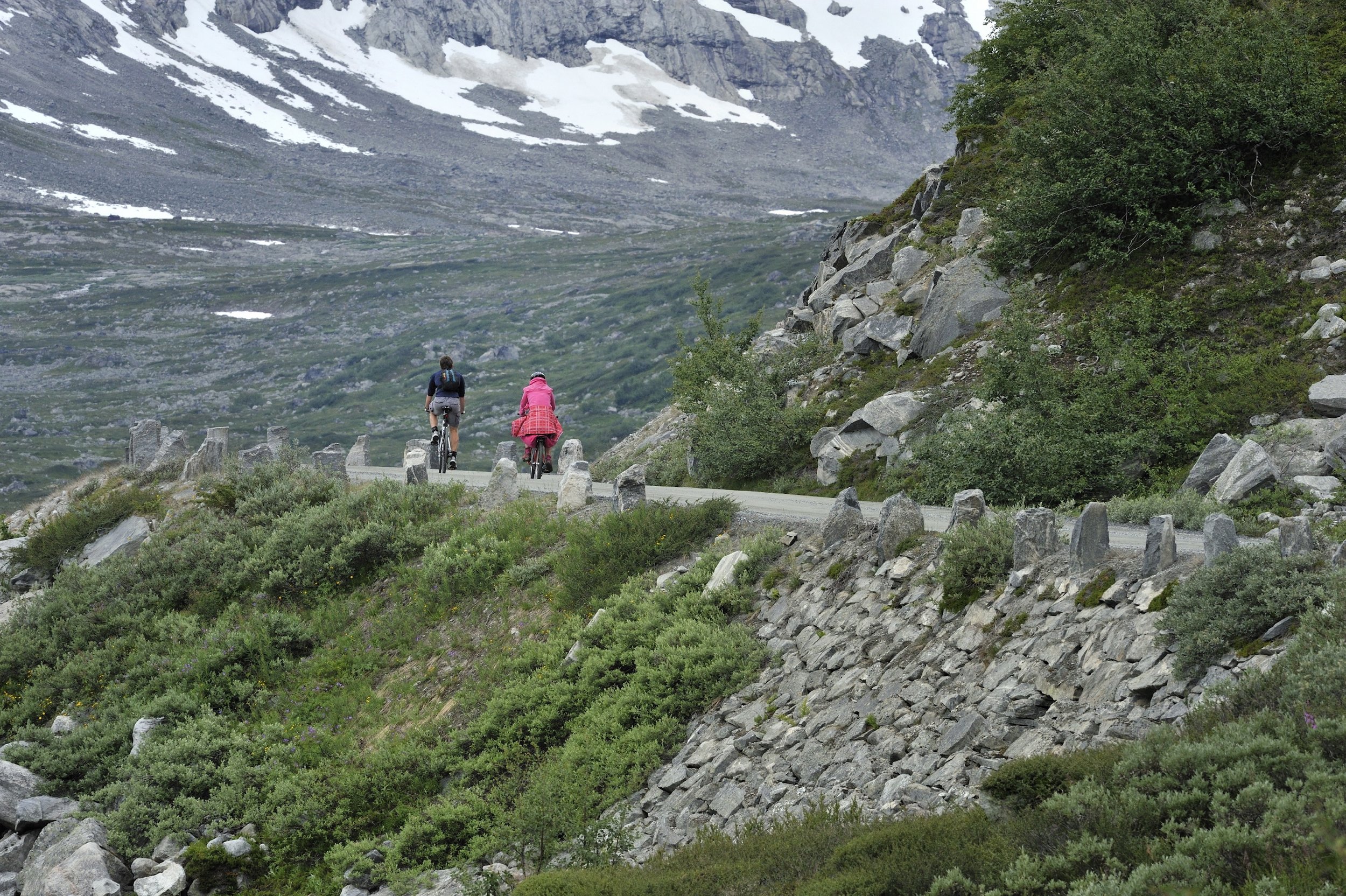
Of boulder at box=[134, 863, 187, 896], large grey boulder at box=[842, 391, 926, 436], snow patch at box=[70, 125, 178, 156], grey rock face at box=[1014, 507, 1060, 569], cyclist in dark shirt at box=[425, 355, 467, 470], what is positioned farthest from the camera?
snow patch at box=[70, 125, 178, 156]

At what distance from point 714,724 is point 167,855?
22.7 feet

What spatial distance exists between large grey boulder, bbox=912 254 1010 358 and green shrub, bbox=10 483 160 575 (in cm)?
1792

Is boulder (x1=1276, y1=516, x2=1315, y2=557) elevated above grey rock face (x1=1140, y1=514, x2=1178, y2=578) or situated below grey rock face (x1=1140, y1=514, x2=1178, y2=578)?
above

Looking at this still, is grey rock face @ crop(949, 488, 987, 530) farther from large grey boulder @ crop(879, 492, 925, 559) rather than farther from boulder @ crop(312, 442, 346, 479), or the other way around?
boulder @ crop(312, 442, 346, 479)

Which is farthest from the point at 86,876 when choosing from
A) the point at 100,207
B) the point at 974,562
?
the point at 100,207

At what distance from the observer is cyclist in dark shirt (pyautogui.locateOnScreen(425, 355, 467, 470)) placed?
21.5 m

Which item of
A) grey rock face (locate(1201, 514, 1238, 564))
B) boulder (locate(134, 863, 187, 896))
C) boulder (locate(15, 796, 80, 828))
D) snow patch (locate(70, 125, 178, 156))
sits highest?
snow patch (locate(70, 125, 178, 156))

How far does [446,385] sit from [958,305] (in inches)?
454

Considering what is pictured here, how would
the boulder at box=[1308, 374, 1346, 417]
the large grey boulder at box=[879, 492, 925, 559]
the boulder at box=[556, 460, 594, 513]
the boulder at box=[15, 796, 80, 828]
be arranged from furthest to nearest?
the boulder at box=[556, 460, 594, 513], the boulder at box=[1308, 374, 1346, 417], the boulder at box=[15, 796, 80, 828], the large grey boulder at box=[879, 492, 925, 559]

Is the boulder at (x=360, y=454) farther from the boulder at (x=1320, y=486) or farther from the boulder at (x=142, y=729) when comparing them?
the boulder at (x=1320, y=486)

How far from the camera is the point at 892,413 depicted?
66.8ft

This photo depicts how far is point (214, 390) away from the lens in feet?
430

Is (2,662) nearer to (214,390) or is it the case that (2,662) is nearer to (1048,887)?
(1048,887)

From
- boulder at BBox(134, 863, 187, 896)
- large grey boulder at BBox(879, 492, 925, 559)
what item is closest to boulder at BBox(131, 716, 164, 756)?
boulder at BBox(134, 863, 187, 896)
